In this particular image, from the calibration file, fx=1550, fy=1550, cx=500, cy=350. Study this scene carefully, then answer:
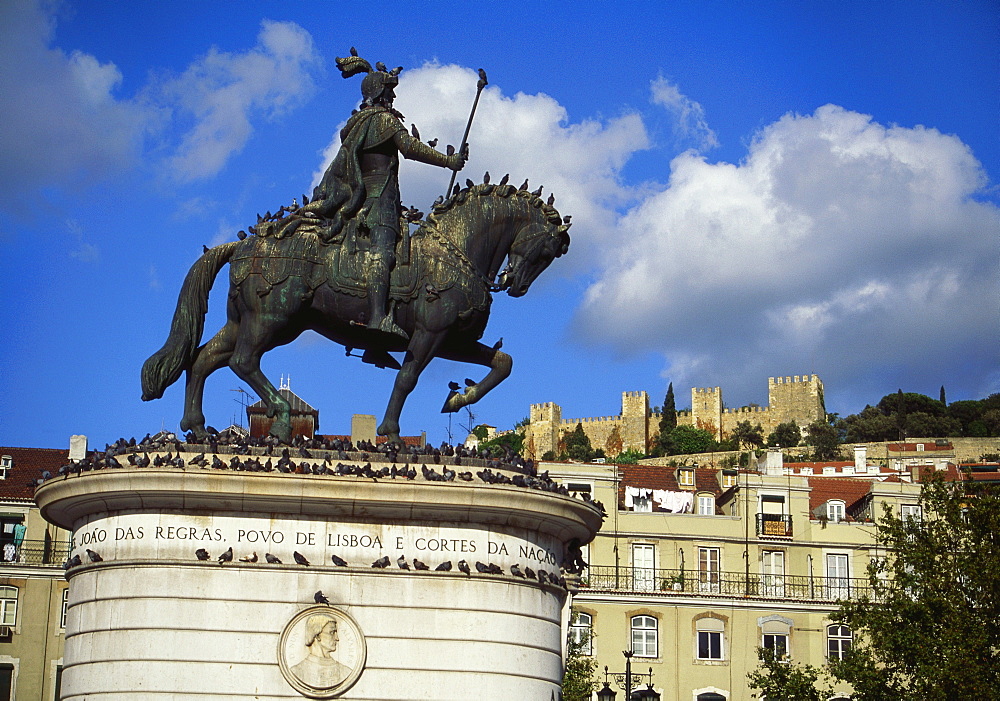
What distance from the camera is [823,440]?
166625mm

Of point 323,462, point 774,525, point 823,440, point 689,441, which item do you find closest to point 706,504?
point 774,525

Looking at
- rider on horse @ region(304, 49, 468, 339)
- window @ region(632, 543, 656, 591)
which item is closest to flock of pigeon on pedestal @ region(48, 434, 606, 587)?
rider on horse @ region(304, 49, 468, 339)

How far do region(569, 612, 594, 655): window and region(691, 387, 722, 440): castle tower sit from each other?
124928mm

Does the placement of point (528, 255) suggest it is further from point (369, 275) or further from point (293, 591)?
point (293, 591)

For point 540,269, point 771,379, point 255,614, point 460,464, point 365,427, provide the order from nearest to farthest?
point 255,614, point 460,464, point 540,269, point 365,427, point 771,379

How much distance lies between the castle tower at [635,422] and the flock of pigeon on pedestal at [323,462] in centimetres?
15883

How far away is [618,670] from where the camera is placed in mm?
57469

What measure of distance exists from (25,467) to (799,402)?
13161 cm

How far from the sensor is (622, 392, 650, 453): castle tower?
179 m

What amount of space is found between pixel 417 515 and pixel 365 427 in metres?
20.2

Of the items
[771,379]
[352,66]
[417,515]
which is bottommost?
[417,515]

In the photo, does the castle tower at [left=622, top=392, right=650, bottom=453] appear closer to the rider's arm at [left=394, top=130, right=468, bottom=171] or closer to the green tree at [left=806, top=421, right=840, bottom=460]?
the green tree at [left=806, top=421, right=840, bottom=460]

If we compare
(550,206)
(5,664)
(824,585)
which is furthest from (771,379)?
(550,206)

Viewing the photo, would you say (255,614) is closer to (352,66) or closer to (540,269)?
(540,269)
